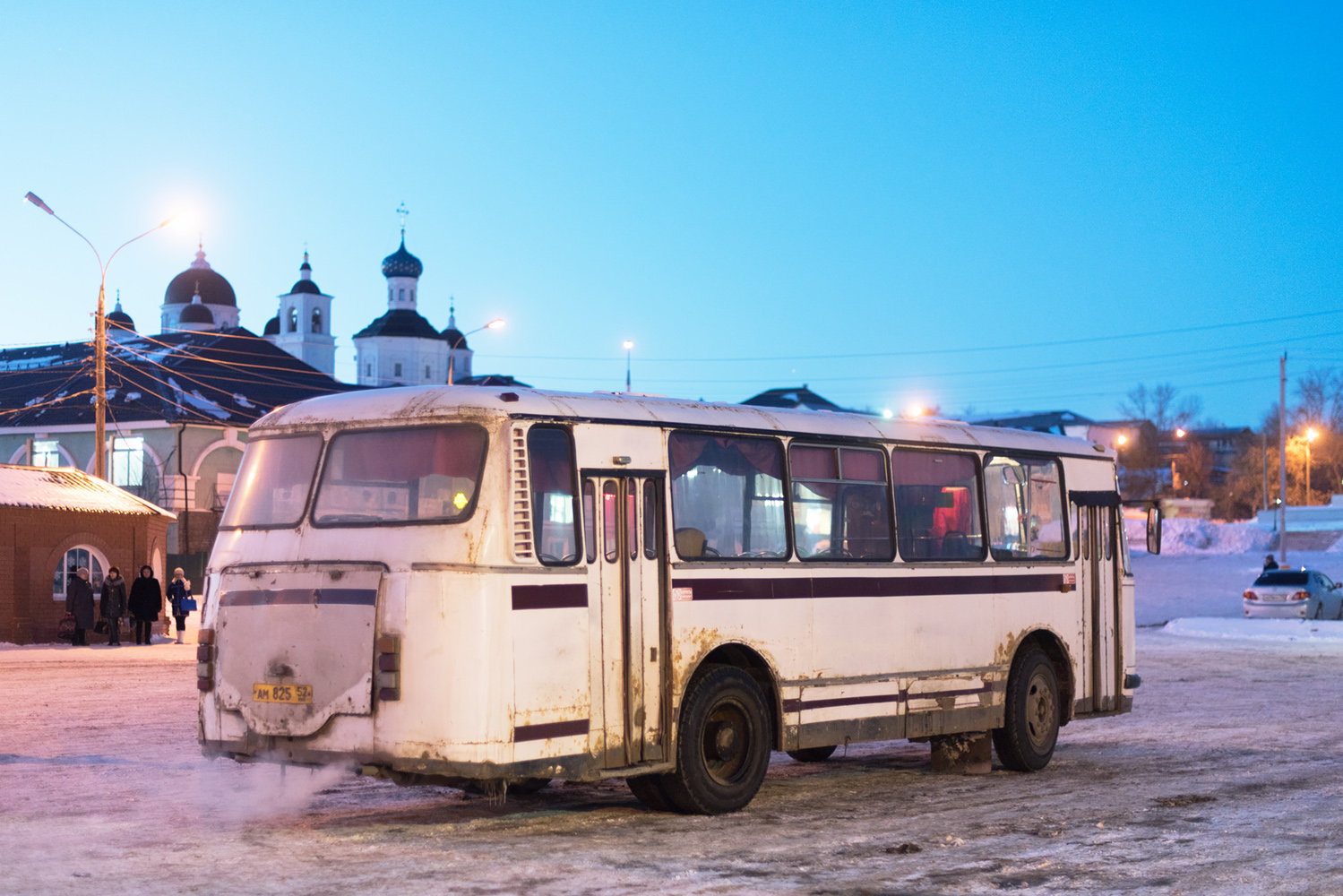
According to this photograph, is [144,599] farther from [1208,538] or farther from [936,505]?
[1208,538]

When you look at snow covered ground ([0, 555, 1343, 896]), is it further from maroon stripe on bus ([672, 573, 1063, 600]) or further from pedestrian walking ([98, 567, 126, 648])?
pedestrian walking ([98, 567, 126, 648])

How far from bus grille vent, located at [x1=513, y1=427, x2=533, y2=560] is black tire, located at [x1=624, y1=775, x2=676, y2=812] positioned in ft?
6.75

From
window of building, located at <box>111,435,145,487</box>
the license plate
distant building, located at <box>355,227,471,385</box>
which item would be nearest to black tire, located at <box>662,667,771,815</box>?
the license plate

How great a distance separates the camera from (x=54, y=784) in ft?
39.4

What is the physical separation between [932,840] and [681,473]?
3.00 meters

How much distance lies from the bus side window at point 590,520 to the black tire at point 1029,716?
5231 millimetres

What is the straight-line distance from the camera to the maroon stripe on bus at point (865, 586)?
11.1m

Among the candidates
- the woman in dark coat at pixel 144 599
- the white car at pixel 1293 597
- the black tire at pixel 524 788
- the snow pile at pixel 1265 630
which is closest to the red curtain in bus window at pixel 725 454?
the black tire at pixel 524 788

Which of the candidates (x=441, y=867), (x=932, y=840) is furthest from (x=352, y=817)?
(x=932, y=840)

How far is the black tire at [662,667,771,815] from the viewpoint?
35.3 ft

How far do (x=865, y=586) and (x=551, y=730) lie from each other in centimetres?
351

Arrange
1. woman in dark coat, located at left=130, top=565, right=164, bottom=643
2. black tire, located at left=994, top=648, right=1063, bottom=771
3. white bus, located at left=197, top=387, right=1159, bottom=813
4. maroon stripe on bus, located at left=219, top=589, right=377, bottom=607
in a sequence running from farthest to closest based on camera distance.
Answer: woman in dark coat, located at left=130, top=565, right=164, bottom=643
black tire, located at left=994, top=648, right=1063, bottom=771
maroon stripe on bus, located at left=219, top=589, right=377, bottom=607
white bus, located at left=197, top=387, right=1159, bottom=813

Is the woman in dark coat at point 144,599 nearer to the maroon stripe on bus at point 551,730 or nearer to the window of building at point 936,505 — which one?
the window of building at point 936,505

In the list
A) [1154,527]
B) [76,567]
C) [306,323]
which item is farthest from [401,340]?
[1154,527]
